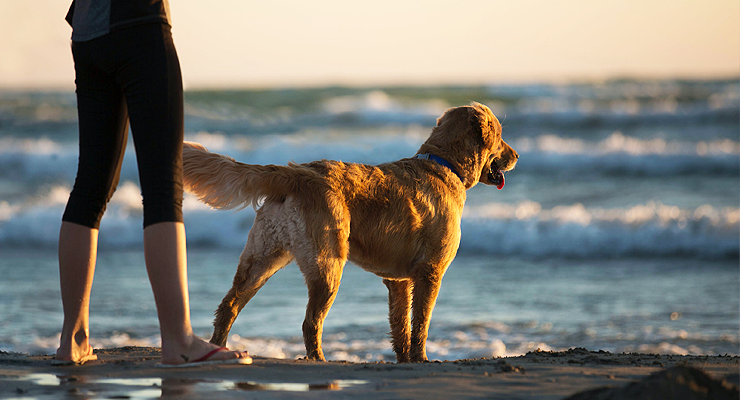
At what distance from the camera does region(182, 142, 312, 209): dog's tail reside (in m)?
3.69

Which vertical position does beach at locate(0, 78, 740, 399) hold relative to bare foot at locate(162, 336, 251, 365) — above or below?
above

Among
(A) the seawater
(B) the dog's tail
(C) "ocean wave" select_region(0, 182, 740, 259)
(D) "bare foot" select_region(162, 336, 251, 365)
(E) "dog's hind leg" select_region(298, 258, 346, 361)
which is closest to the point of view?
(D) "bare foot" select_region(162, 336, 251, 365)

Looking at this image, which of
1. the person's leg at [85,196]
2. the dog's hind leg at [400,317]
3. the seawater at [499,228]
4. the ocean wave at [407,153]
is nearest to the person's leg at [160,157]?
the person's leg at [85,196]

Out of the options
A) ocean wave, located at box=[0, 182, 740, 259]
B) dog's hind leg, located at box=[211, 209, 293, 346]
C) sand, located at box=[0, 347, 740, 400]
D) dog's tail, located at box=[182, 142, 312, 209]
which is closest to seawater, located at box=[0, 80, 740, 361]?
ocean wave, located at box=[0, 182, 740, 259]

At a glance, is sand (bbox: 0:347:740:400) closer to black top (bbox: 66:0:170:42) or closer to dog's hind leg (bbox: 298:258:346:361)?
dog's hind leg (bbox: 298:258:346:361)

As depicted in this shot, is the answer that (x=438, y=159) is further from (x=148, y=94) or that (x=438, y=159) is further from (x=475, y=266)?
(x=475, y=266)

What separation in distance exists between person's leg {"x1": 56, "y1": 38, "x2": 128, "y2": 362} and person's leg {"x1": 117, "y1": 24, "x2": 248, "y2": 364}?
0.73ft

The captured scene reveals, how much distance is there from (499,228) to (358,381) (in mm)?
7946

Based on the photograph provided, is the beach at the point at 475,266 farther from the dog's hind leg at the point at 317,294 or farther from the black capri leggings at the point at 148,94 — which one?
the black capri leggings at the point at 148,94

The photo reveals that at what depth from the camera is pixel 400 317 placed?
4336 mm

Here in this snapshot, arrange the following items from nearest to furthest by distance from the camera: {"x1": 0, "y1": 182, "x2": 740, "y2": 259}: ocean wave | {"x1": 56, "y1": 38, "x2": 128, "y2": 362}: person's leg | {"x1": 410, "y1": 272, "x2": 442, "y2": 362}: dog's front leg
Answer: {"x1": 56, "y1": 38, "x2": 128, "y2": 362}: person's leg, {"x1": 410, "y1": 272, "x2": 442, "y2": 362}: dog's front leg, {"x1": 0, "y1": 182, "x2": 740, "y2": 259}: ocean wave

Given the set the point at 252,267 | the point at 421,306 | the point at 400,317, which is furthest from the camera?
the point at 400,317

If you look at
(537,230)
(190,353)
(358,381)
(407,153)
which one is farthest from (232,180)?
(407,153)

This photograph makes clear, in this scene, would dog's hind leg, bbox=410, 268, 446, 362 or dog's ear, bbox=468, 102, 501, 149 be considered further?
dog's ear, bbox=468, 102, 501, 149
